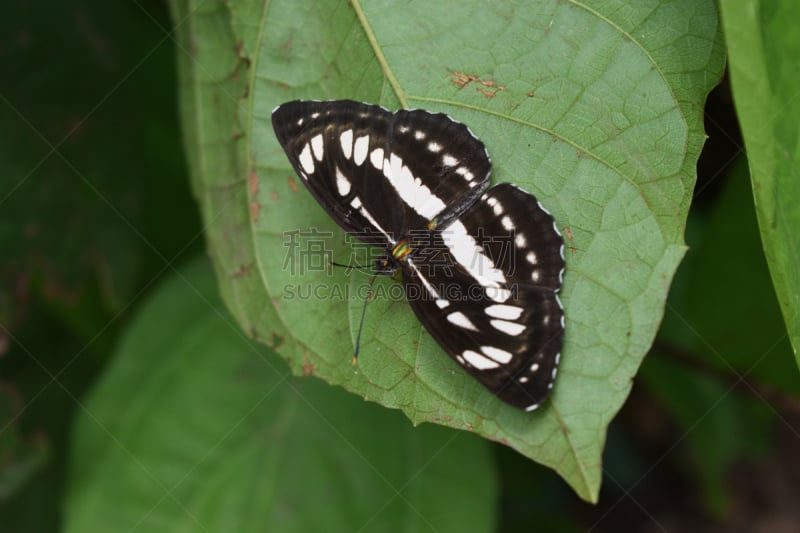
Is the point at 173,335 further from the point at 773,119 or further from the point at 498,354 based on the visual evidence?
the point at 773,119

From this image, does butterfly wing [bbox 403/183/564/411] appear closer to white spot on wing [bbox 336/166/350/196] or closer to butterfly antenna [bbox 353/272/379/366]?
butterfly antenna [bbox 353/272/379/366]

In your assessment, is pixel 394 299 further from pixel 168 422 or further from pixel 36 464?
pixel 36 464

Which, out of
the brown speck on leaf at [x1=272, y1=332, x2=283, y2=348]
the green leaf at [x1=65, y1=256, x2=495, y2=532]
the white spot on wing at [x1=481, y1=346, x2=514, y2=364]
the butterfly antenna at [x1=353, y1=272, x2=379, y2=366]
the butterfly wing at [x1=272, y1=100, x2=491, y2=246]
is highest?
the butterfly wing at [x1=272, y1=100, x2=491, y2=246]

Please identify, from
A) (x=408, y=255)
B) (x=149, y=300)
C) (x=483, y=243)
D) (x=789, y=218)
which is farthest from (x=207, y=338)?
(x=789, y=218)

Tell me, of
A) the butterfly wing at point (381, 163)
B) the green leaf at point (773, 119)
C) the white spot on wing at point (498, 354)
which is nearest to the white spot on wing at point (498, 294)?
the white spot on wing at point (498, 354)

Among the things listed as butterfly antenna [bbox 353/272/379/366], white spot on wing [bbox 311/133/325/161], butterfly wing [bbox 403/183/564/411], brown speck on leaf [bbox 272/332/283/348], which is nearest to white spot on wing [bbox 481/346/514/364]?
butterfly wing [bbox 403/183/564/411]

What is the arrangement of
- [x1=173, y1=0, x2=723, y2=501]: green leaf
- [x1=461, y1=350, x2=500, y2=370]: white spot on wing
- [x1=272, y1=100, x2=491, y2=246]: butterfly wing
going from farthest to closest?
[x1=272, y1=100, x2=491, y2=246]: butterfly wing < [x1=461, y1=350, x2=500, y2=370]: white spot on wing < [x1=173, y1=0, x2=723, y2=501]: green leaf

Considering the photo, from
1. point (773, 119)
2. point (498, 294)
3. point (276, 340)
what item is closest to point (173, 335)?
point (276, 340)
